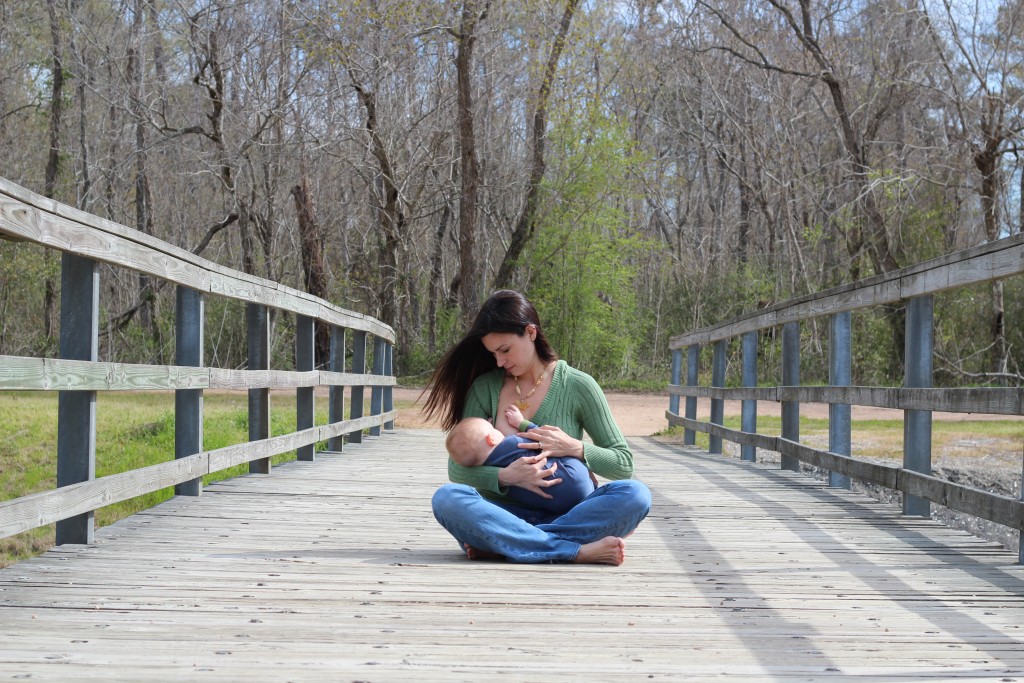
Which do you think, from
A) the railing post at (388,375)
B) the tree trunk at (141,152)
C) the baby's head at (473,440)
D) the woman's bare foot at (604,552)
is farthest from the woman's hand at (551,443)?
the tree trunk at (141,152)

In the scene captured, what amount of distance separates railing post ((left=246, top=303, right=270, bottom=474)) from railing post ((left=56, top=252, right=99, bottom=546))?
2235 mm

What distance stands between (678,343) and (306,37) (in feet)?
39.1

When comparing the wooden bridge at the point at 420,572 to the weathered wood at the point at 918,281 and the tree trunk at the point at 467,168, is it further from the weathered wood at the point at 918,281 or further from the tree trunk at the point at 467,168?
the tree trunk at the point at 467,168

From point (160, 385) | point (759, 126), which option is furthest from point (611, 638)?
point (759, 126)

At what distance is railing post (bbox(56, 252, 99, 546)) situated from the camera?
3.82 m

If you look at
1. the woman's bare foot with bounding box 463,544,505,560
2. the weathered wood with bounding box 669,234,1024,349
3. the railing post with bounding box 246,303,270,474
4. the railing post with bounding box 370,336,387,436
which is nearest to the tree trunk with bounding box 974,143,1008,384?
the railing post with bounding box 370,336,387,436

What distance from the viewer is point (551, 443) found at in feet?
12.4

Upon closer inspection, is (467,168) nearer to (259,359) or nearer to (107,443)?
(107,443)

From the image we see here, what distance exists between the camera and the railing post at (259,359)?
20.7 feet

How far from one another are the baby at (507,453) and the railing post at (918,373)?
1.72m

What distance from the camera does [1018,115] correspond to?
16.2 meters

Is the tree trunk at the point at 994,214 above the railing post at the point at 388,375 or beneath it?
above

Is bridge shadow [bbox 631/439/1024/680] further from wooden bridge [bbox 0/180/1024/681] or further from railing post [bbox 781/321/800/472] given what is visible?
railing post [bbox 781/321/800/472]

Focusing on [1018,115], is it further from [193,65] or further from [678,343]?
[193,65]
